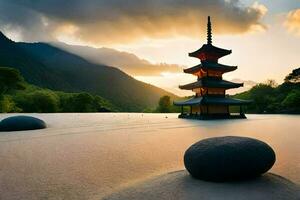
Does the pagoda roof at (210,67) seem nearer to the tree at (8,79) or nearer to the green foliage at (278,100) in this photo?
the green foliage at (278,100)

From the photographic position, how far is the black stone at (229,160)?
5469mm

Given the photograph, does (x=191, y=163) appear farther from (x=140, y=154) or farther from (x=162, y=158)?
(x=140, y=154)

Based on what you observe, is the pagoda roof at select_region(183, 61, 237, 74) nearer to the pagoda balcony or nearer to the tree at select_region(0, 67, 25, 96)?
the pagoda balcony

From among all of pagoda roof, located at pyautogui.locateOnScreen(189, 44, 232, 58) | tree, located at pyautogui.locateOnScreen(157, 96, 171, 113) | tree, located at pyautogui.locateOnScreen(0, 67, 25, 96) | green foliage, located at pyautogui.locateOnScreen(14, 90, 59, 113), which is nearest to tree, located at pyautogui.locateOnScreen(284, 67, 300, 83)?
tree, located at pyautogui.locateOnScreen(157, 96, 171, 113)

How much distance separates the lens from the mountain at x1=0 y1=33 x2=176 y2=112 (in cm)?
13450

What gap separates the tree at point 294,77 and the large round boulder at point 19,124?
7020 centimetres

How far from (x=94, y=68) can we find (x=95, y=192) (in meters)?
194

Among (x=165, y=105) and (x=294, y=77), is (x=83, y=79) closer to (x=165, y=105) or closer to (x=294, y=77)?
(x=165, y=105)

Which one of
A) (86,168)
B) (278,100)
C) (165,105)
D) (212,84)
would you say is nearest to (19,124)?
(86,168)

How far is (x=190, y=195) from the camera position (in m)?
4.88

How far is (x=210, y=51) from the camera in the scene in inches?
1505

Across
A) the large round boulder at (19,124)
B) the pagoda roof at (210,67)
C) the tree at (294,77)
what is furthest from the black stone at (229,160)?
the tree at (294,77)

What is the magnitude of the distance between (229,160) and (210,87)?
30.8 metres

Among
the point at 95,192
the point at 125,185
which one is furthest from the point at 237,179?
the point at 95,192
